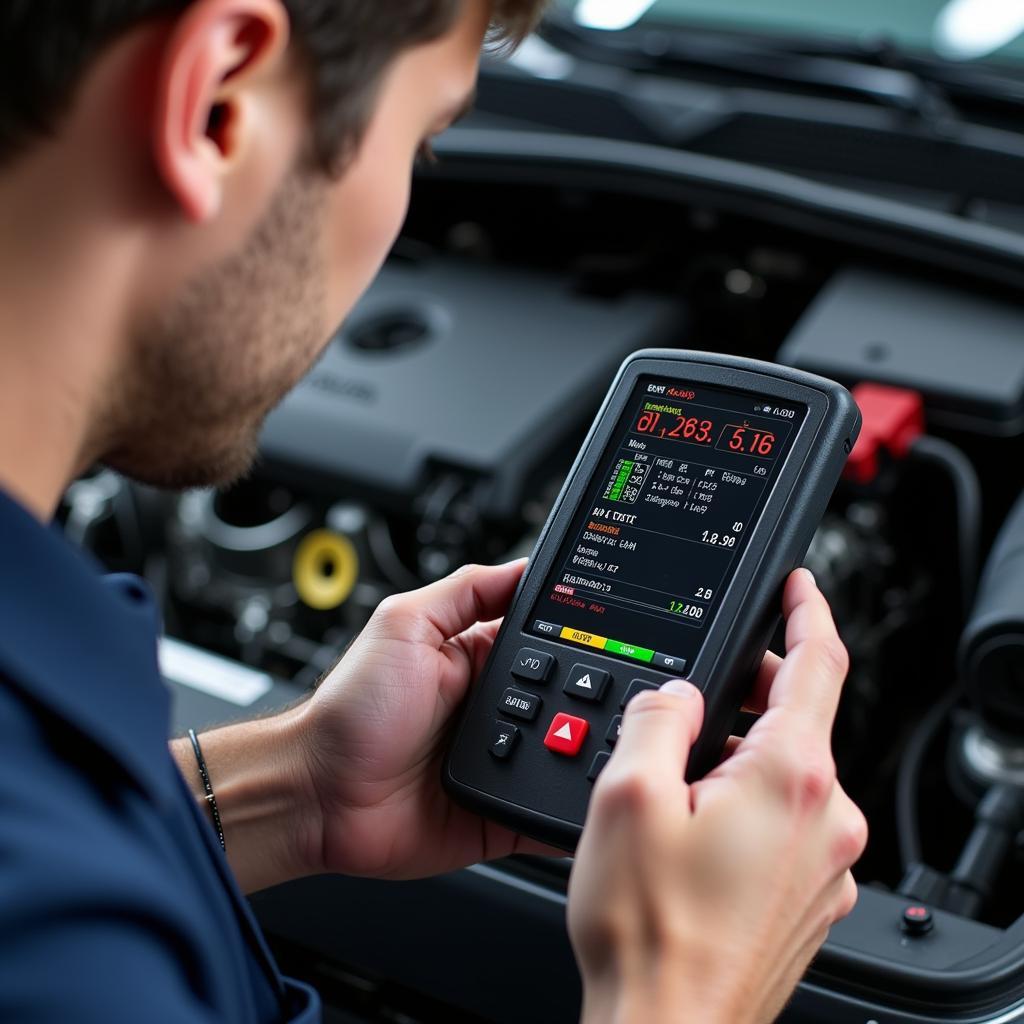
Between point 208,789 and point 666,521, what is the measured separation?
32 cm

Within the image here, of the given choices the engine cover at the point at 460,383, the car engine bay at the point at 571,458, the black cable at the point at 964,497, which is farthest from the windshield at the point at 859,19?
the black cable at the point at 964,497

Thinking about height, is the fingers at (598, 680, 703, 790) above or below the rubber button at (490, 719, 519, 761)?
above

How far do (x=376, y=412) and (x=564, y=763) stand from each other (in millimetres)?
572

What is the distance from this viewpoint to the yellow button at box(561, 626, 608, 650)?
0.80m

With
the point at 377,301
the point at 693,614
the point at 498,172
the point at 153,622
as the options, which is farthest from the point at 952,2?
the point at 153,622

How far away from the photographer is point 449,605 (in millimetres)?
830

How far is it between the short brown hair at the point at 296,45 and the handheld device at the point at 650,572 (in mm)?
306

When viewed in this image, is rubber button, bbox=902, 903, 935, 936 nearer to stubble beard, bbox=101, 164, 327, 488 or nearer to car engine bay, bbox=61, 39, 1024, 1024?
car engine bay, bbox=61, 39, 1024, 1024

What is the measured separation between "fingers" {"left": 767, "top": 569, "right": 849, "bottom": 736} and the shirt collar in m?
0.28

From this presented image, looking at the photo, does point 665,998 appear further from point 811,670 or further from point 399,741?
point 399,741

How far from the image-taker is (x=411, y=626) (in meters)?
0.81

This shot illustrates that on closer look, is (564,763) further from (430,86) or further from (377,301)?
(377,301)

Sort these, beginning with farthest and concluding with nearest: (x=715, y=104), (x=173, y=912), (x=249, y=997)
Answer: (x=715, y=104), (x=249, y=997), (x=173, y=912)

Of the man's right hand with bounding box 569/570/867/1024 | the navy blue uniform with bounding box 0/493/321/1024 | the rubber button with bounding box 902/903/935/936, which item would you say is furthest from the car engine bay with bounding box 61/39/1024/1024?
the navy blue uniform with bounding box 0/493/321/1024
